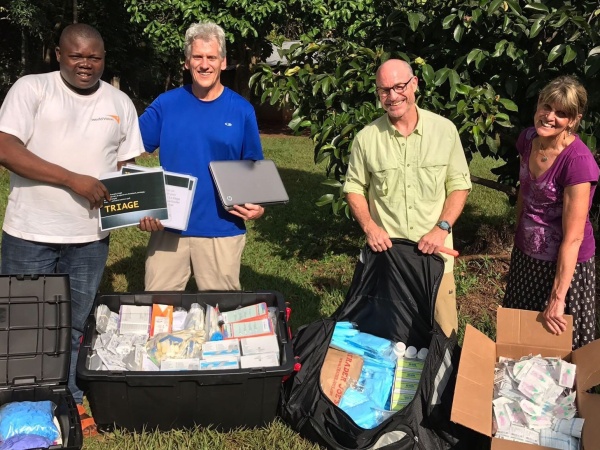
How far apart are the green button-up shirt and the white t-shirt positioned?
1288mm

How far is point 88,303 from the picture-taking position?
10.9ft

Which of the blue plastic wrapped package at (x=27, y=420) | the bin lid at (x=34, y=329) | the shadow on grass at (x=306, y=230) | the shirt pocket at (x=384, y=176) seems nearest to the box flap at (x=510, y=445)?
the shirt pocket at (x=384, y=176)

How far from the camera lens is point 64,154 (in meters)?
2.93

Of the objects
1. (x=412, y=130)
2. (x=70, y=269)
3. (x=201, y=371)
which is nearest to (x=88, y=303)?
(x=70, y=269)

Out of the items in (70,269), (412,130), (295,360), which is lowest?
(295,360)

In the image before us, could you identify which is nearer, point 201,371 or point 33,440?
point 33,440

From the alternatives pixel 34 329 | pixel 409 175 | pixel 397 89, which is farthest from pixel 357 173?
pixel 34 329

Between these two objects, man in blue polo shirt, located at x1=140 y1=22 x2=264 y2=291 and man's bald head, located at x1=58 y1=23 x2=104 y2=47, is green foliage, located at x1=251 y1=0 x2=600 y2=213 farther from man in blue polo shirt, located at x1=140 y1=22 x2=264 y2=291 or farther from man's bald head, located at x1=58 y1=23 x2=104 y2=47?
man's bald head, located at x1=58 y1=23 x2=104 y2=47

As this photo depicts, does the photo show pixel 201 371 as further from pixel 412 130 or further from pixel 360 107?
pixel 360 107

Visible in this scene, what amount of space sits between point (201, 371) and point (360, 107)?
250 centimetres

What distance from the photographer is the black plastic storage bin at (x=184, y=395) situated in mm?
2939

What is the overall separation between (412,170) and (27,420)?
83.7 inches

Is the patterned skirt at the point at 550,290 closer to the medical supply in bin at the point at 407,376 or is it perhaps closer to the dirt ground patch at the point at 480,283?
the medical supply in bin at the point at 407,376

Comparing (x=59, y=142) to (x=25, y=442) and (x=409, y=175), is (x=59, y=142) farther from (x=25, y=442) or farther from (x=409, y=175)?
(x=409, y=175)
